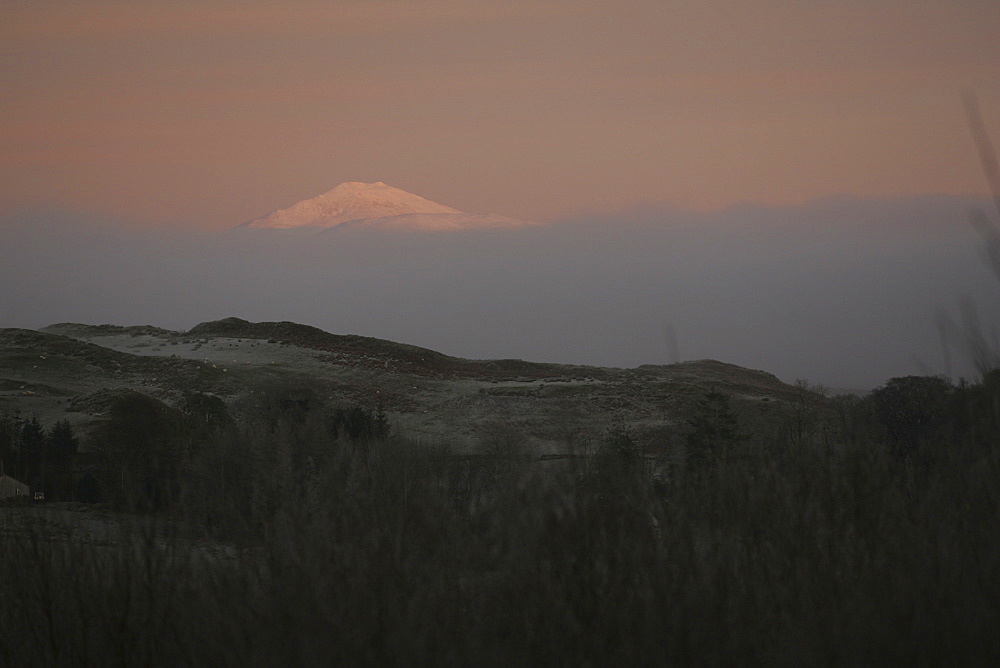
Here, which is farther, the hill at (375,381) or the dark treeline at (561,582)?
the hill at (375,381)

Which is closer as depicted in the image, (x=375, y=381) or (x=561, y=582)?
(x=561, y=582)

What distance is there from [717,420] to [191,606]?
29.3 m

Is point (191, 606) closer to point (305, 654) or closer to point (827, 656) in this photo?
point (305, 654)

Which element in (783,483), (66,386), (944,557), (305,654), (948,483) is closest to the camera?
(305,654)

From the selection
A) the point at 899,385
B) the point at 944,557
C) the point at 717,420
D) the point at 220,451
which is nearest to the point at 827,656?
the point at 944,557

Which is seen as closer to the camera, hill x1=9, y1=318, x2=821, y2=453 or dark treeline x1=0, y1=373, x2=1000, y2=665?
dark treeline x1=0, y1=373, x2=1000, y2=665

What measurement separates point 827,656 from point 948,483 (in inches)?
177

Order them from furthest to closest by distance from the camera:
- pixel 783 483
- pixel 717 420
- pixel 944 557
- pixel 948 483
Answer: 1. pixel 717 420
2. pixel 948 483
3. pixel 783 483
4. pixel 944 557

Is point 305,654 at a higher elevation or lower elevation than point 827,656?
higher

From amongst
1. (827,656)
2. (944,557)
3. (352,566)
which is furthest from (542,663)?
(944,557)

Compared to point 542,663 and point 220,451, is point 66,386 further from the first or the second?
point 542,663

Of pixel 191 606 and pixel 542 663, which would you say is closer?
pixel 542 663

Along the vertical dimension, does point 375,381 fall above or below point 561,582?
above

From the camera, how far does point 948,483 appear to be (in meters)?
9.82
